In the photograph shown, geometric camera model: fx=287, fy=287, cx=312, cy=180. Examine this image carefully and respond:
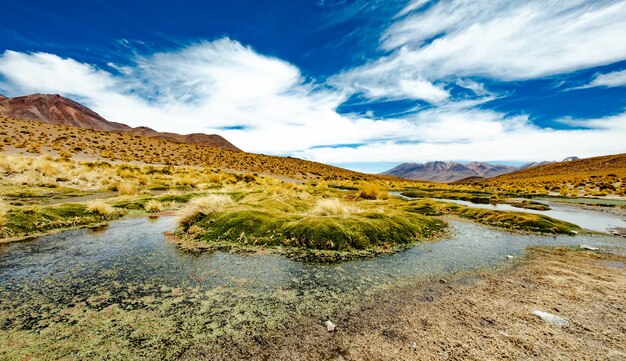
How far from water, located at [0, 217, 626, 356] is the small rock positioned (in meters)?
2.38

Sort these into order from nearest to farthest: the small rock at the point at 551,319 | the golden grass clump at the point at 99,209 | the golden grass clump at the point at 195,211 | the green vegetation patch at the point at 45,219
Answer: the small rock at the point at 551,319, the green vegetation patch at the point at 45,219, the golden grass clump at the point at 195,211, the golden grass clump at the point at 99,209

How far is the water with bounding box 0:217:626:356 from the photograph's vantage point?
5.25 meters

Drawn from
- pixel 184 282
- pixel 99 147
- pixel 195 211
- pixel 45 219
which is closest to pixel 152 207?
pixel 45 219

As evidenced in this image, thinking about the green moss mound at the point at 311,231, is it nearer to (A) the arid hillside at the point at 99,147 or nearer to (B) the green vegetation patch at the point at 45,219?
(B) the green vegetation patch at the point at 45,219

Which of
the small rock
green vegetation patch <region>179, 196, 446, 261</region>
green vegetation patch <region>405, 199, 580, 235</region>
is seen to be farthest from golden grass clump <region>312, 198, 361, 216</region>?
the small rock

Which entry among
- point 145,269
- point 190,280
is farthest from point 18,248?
point 190,280

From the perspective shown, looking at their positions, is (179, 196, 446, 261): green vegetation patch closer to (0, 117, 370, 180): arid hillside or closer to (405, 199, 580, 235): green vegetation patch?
(405, 199, 580, 235): green vegetation patch

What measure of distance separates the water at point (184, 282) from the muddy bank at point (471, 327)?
1.81ft

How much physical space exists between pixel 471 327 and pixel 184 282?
621 cm

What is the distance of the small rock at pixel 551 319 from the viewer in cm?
520

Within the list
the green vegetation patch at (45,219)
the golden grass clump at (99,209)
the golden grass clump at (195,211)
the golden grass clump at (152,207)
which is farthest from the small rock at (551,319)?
the golden grass clump at (152,207)

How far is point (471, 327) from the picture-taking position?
16.7 ft

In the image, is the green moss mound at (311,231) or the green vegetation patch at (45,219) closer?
the green moss mound at (311,231)

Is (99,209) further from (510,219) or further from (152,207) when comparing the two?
(510,219)
